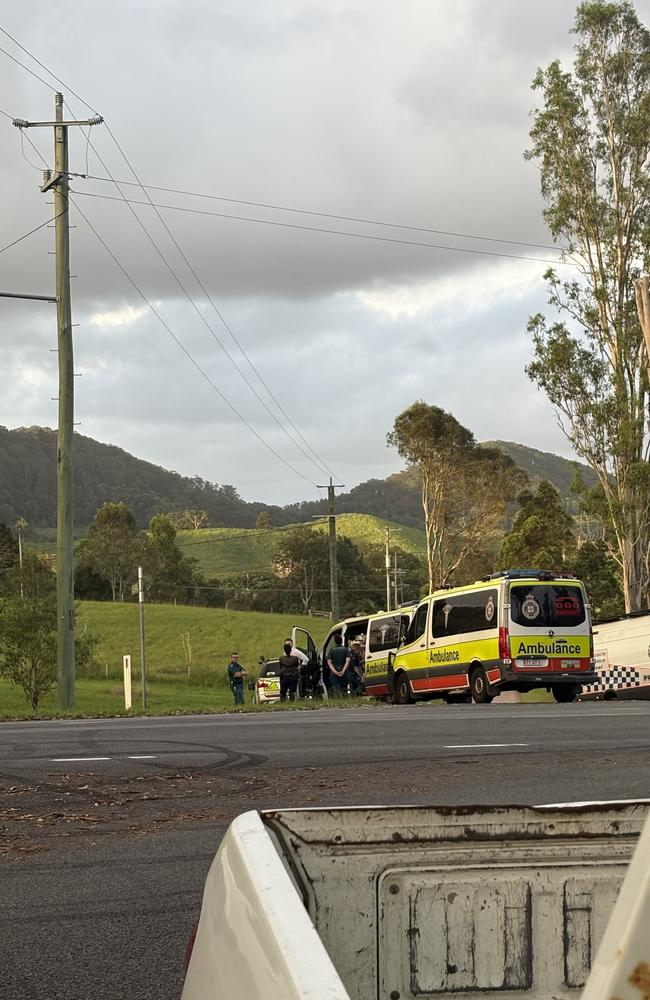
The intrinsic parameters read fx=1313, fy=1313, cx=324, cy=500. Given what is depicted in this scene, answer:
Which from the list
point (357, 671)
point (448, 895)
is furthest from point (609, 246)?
point (448, 895)

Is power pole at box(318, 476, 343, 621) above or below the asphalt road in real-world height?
above

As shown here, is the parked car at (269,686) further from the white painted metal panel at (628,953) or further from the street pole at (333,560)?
the white painted metal panel at (628,953)

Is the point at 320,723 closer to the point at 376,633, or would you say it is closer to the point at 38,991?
the point at 38,991

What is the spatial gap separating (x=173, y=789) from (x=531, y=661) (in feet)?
48.3

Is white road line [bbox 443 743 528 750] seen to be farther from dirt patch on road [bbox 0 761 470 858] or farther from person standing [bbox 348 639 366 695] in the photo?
person standing [bbox 348 639 366 695]

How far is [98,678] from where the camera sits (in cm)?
6675

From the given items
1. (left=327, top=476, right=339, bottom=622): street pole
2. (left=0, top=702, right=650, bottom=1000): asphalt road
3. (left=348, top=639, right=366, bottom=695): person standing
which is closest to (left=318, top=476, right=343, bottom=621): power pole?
(left=327, top=476, right=339, bottom=622): street pole

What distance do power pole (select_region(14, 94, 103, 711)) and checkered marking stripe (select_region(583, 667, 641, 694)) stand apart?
37.0ft

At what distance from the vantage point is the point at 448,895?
2.68m

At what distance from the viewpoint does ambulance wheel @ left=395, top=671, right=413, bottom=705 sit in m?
27.6

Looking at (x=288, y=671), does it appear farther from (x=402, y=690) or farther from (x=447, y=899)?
(x=447, y=899)

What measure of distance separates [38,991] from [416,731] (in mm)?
10761

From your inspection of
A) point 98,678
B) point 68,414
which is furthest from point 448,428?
point 68,414

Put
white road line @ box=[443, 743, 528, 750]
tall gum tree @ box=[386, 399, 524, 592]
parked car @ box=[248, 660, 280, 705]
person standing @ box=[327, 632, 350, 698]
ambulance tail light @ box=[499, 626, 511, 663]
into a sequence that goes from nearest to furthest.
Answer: white road line @ box=[443, 743, 528, 750] → ambulance tail light @ box=[499, 626, 511, 663] → person standing @ box=[327, 632, 350, 698] → parked car @ box=[248, 660, 280, 705] → tall gum tree @ box=[386, 399, 524, 592]
